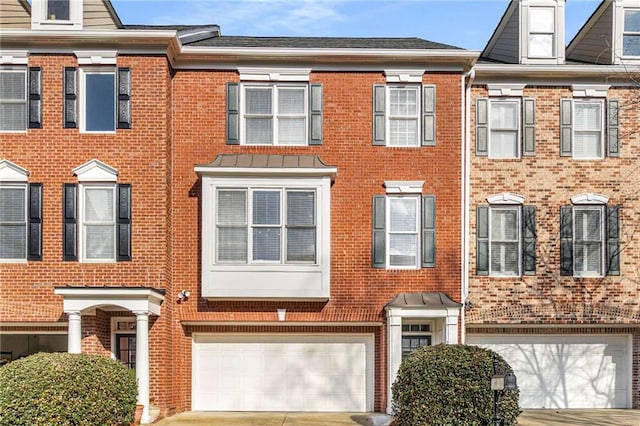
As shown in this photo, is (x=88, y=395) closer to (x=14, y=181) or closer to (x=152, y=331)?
(x=152, y=331)

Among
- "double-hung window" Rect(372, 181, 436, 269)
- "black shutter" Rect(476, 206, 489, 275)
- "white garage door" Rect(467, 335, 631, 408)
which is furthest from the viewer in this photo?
"white garage door" Rect(467, 335, 631, 408)

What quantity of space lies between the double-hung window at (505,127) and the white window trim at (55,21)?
944 centimetres

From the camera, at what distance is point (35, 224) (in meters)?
19.1

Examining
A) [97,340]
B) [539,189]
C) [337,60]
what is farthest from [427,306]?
[97,340]

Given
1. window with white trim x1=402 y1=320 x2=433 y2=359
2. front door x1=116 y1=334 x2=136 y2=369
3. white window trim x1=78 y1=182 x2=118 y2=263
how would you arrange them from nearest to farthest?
white window trim x1=78 y1=182 x2=118 y2=263, front door x1=116 y1=334 x2=136 y2=369, window with white trim x1=402 y1=320 x2=433 y2=359

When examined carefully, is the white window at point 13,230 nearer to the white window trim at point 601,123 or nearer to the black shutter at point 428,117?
the black shutter at point 428,117

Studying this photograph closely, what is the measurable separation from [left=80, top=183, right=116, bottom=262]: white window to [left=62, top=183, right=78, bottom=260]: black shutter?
147mm

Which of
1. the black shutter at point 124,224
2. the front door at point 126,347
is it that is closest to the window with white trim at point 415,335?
the front door at point 126,347

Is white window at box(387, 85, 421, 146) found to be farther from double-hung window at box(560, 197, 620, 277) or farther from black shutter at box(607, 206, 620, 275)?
black shutter at box(607, 206, 620, 275)

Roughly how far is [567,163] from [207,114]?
28.4ft

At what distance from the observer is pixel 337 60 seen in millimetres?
20219

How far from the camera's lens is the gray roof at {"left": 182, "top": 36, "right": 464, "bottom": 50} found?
68.0ft

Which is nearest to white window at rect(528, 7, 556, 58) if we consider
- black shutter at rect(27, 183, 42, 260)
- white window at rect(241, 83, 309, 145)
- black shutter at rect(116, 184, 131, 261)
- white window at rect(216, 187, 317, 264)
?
white window at rect(241, 83, 309, 145)

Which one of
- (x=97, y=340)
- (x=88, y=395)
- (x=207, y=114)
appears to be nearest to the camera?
(x=88, y=395)
